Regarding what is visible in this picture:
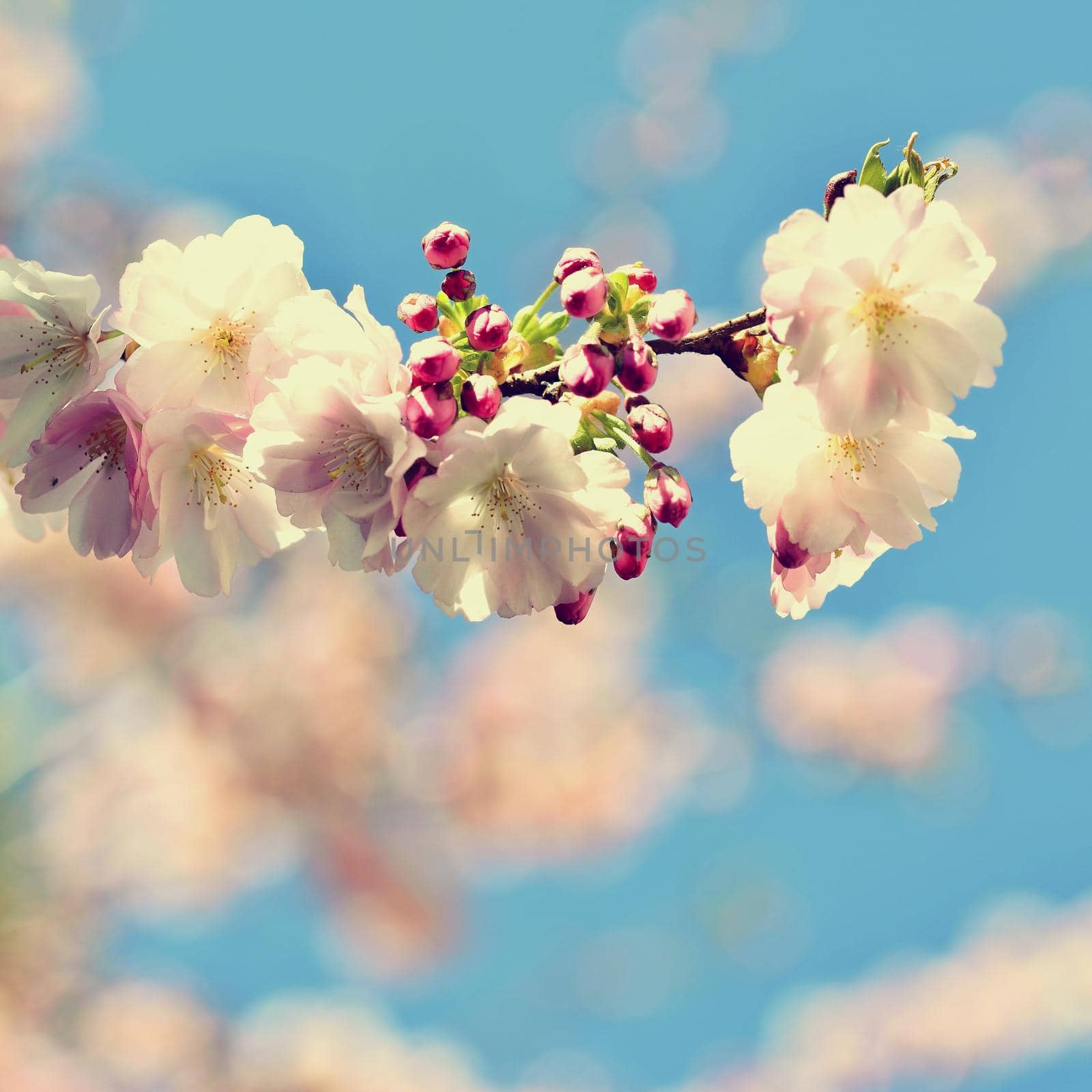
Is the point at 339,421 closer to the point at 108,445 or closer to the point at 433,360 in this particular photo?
the point at 433,360

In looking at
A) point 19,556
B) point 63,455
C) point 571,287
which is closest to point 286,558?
point 19,556

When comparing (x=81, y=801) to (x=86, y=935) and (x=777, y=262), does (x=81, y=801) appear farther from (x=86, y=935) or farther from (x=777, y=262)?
(x=777, y=262)

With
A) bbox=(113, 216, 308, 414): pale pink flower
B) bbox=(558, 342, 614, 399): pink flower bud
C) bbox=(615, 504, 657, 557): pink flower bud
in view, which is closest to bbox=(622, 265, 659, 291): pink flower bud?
bbox=(558, 342, 614, 399): pink flower bud

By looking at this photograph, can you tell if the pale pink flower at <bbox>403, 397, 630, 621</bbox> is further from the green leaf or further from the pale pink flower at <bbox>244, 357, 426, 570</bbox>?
the green leaf

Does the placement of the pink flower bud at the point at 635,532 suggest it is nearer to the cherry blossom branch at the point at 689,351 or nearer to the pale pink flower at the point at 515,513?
the pale pink flower at the point at 515,513

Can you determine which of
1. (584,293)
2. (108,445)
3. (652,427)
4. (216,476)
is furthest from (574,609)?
(108,445)

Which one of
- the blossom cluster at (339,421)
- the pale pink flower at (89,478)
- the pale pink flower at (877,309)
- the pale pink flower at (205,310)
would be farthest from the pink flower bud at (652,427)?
the pale pink flower at (89,478)
